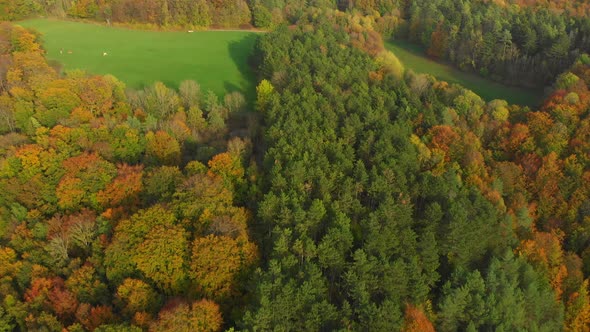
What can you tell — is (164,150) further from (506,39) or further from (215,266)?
(506,39)

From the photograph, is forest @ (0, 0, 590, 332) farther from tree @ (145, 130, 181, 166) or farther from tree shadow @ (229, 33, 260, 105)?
tree shadow @ (229, 33, 260, 105)

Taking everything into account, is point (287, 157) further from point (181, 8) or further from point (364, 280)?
point (181, 8)

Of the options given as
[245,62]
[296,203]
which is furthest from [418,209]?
[245,62]

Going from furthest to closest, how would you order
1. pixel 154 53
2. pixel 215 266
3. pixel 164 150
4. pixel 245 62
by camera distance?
pixel 154 53, pixel 245 62, pixel 164 150, pixel 215 266

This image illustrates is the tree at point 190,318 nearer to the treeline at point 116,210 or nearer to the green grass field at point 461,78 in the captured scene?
the treeline at point 116,210

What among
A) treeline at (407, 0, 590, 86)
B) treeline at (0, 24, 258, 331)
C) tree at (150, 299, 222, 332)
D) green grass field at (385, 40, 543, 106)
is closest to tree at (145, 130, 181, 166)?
treeline at (0, 24, 258, 331)

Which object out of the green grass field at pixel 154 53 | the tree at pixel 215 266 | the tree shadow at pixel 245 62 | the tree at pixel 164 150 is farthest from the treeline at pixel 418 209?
the green grass field at pixel 154 53

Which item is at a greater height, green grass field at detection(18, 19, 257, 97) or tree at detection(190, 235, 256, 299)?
green grass field at detection(18, 19, 257, 97)
